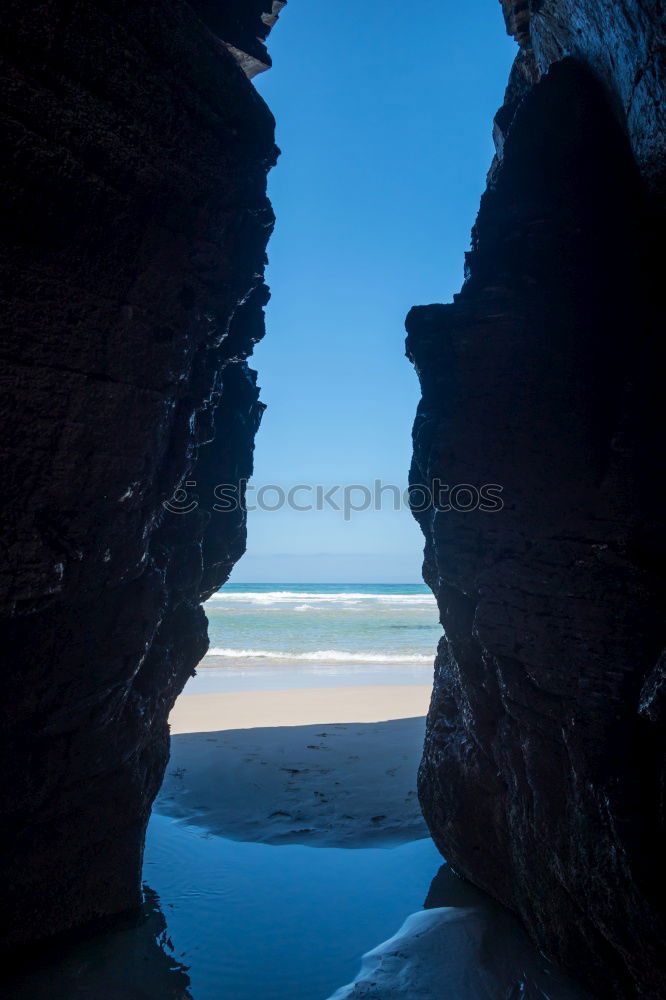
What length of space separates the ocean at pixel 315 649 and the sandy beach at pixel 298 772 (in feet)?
14.4

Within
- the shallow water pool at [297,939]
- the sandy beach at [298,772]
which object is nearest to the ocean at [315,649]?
the sandy beach at [298,772]

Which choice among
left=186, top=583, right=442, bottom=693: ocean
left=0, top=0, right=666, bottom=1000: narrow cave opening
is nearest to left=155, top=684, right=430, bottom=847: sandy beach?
left=0, top=0, right=666, bottom=1000: narrow cave opening

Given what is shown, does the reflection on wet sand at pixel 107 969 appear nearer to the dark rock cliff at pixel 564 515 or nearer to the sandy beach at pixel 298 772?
the sandy beach at pixel 298 772

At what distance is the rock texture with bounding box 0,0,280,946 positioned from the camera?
12.9ft

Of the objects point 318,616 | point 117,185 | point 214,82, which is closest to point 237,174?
point 214,82

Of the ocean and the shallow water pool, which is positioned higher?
the shallow water pool

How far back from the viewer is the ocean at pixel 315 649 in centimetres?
1817

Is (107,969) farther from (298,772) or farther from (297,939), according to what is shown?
(298,772)

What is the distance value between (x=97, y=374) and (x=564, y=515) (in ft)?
13.6

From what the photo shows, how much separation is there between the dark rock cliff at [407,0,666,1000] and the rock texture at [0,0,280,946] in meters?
2.72

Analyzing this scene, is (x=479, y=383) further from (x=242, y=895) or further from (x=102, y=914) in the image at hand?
(x=102, y=914)

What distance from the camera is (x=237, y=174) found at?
5.35 m

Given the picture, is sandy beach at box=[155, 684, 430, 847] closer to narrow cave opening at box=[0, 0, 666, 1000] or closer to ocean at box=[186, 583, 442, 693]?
narrow cave opening at box=[0, 0, 666, 1000]

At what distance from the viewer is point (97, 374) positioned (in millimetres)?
4336
